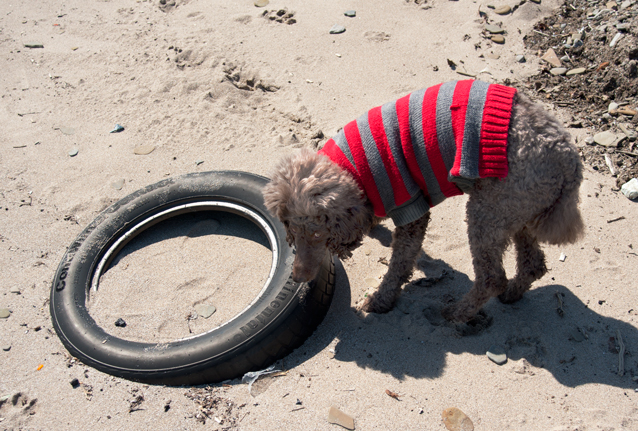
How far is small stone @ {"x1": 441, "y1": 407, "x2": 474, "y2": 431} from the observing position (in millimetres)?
2824

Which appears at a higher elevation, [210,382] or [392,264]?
[392,264]

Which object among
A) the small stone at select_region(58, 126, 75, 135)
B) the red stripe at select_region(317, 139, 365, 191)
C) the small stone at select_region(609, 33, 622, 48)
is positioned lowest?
the small stone at select_region(58, 126, 75, 135)

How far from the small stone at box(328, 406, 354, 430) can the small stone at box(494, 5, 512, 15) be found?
6.10 metres

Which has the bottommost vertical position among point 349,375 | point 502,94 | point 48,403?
point 48,403

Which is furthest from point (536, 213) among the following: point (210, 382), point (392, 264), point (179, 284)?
point (179, 284)

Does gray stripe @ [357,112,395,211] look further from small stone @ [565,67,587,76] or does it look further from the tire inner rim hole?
small stone @ [565,67,587,76]

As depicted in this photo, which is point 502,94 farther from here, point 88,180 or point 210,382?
point 88,180

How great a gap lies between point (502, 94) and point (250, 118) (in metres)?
3.38

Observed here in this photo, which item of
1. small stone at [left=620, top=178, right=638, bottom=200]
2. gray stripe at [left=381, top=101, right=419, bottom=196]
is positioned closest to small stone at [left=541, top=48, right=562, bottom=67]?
small stone at [left=620, top=178, right=638, bottom=200]

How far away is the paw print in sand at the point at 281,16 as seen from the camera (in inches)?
274

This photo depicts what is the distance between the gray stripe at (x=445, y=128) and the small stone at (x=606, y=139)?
9.08 feet

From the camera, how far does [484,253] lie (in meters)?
3.16

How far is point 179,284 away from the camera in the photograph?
397 centimetres

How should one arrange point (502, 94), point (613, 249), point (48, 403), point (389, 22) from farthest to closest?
point (389, 22) < point (613, 249) < point (48, 403) < point (502, 94)
